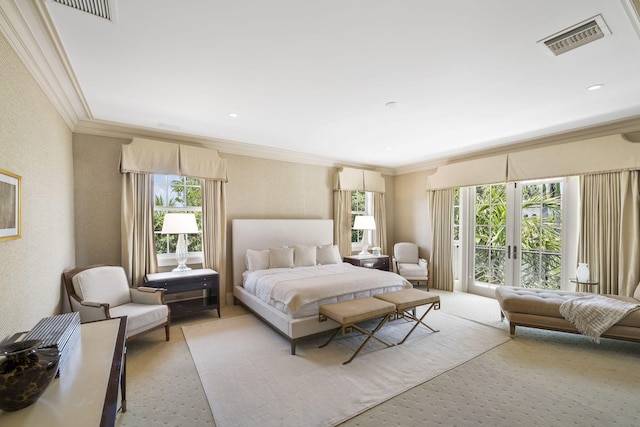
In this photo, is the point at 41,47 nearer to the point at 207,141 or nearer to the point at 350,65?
the point at 350,65

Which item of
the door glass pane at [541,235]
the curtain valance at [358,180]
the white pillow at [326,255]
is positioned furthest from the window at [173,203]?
the door glass pane at [541,235]

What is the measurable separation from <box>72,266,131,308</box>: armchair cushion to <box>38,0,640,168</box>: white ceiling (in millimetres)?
1934

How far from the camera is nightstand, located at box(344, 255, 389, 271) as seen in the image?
5.63m

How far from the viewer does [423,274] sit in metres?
5.62

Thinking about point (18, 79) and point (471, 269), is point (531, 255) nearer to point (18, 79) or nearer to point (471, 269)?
point (471, 269)

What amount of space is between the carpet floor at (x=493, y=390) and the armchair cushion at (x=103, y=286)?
23.2 inches

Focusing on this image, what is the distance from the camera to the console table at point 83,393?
107 cm

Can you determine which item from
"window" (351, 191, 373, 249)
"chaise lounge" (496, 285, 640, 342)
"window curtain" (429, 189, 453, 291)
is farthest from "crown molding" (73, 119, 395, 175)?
"chaise lounge" (496, 285, 640, 342)

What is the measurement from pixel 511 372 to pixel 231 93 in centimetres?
389

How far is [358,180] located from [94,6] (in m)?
5.08

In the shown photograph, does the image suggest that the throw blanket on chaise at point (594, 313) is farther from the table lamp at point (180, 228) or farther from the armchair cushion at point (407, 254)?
the table lamp at point (180, 228)

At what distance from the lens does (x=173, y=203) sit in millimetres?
4434

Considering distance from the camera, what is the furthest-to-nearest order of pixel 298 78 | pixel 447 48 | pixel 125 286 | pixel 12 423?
pixel 125 286
pixel 298 78
pixel 447 48
pixel 12 423

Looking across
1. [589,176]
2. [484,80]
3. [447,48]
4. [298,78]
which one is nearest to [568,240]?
[589,176]
